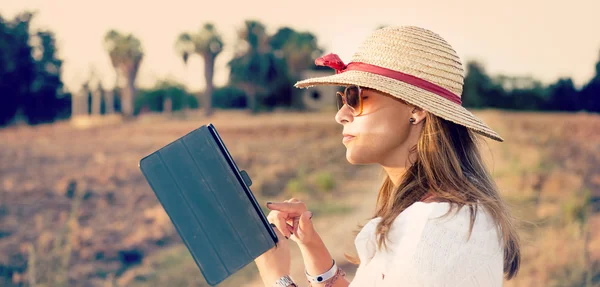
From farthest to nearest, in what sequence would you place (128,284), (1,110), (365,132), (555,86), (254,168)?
(555,86), (254,168), (1,110), (128,284), (365,132)

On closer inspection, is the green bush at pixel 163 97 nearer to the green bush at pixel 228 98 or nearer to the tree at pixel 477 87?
the green bush at pixel 228 98

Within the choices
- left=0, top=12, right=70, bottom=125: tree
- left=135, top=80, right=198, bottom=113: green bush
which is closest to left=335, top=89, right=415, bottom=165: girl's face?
left=0, top=12, right=70, bottom=125: tree

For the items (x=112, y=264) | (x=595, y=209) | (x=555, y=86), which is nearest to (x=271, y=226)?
(x=112, y=264)

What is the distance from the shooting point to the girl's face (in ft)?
5.92

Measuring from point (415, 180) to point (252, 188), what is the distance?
9370mm

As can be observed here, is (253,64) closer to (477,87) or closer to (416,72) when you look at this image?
(477,87)

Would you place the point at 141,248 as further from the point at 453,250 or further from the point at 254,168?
the point at 453,250

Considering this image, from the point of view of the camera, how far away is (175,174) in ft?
6.04

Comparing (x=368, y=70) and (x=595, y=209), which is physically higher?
(x=368, y=70)

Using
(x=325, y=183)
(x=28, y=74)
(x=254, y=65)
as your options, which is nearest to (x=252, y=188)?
(x=325, y=183)

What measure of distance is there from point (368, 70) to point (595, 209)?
9699 millimetres

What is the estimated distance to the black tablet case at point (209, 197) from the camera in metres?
1.81

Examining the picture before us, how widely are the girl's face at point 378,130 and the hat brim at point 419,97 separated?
5 cm

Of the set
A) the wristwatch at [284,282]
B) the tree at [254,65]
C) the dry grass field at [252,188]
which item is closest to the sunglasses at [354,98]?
the wristwatch at [284,282]
